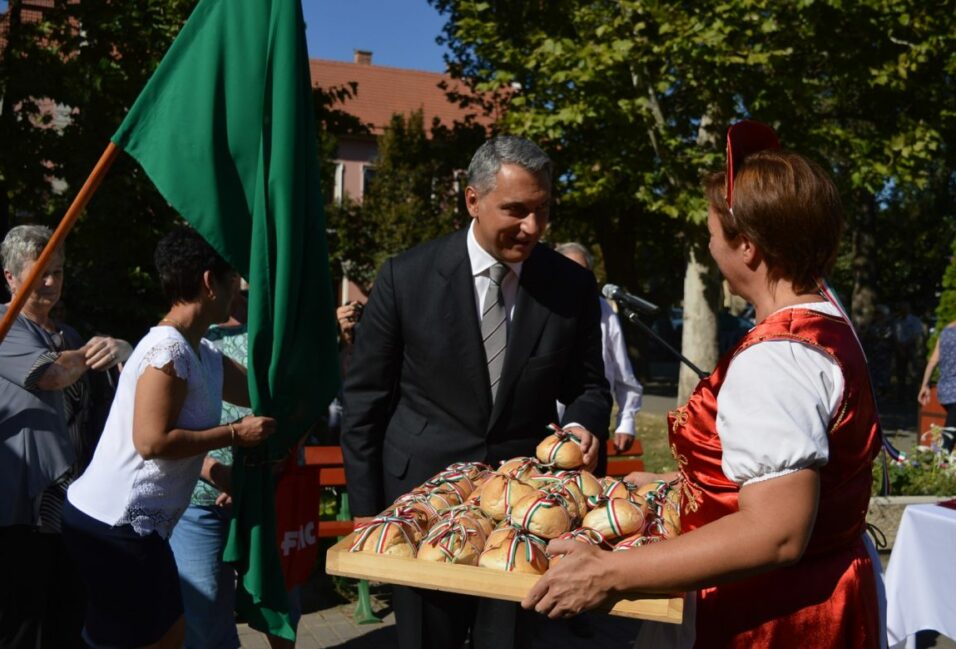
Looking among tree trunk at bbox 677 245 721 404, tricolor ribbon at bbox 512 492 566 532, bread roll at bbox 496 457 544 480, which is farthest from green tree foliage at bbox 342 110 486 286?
tricolor ribbon at bbox 512 492 566 532


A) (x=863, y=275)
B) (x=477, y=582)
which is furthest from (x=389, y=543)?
(x=863, y=275)

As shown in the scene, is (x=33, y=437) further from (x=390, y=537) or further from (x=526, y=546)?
(x=526, y=546)

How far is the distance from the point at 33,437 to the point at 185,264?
0.95 m

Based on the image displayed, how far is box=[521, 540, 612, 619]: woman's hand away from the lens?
193 centimetres

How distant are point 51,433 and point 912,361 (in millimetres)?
21538

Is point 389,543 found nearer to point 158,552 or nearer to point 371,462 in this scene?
point 371,462

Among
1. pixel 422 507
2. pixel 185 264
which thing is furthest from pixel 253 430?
pixel 422 507

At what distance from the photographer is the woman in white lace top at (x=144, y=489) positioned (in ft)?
10.6

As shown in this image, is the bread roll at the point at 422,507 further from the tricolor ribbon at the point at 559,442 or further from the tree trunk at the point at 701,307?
the tree trunk at the point at 701,307

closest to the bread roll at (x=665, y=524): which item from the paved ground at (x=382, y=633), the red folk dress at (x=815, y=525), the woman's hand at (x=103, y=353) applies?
the red folk dress at (x=815, y=525)

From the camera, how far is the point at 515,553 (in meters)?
2.16

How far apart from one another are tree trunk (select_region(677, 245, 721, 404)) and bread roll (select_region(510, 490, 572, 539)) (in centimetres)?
1269

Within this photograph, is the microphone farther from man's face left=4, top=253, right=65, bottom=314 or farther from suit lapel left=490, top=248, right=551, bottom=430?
man's face left=4, top=253, right=65, bottom=314

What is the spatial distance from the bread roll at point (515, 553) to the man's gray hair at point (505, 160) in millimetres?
1347
